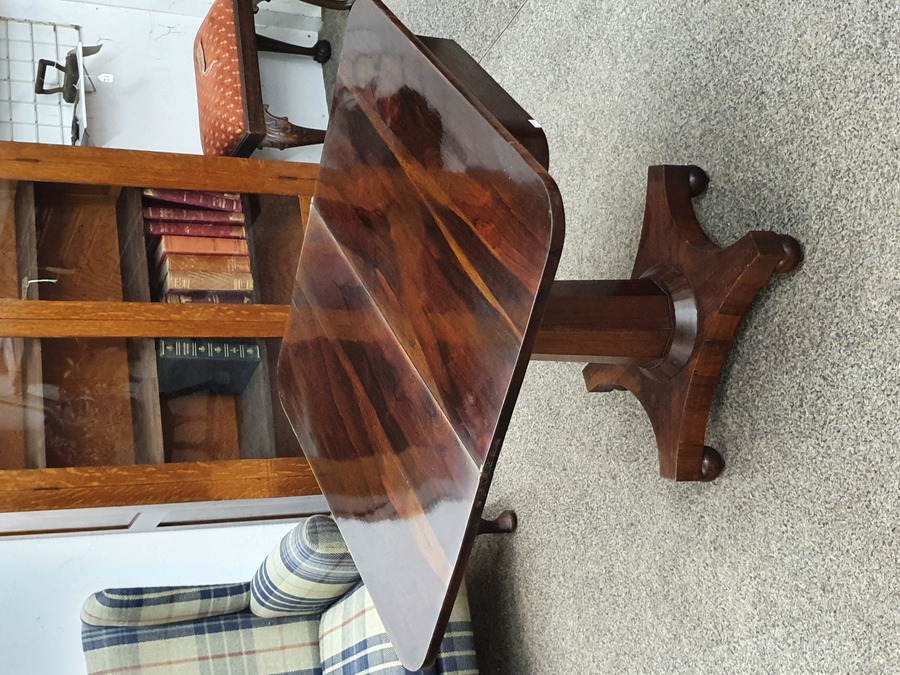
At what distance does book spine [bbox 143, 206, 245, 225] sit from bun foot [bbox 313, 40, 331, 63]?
4.04 ft

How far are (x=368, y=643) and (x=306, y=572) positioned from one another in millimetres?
226

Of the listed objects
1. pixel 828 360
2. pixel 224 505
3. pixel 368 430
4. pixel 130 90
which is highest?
pixel 828 360

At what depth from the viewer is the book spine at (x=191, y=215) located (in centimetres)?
218

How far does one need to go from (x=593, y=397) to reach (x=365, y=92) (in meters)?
0.79

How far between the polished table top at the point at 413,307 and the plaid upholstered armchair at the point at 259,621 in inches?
30.5

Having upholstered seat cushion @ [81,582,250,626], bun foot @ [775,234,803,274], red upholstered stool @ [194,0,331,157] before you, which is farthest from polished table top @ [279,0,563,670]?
red upholstered stool @ [194,0,331,157]

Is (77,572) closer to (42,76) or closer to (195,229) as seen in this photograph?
(195,229)

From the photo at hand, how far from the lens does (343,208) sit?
1170 mm

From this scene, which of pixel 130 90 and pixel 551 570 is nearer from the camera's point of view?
pixel 551 570

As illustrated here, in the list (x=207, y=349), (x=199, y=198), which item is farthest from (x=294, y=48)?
(x=207, y=349)

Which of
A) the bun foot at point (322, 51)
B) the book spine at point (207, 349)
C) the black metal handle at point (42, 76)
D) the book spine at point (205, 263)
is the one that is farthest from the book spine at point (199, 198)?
the bun foot at point (322, 51)

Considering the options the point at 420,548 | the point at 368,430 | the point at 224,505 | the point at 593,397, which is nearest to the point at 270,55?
the point at 224,505

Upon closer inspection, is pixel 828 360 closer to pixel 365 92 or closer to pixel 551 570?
pixel 365 92

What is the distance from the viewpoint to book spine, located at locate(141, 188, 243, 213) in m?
2.20
